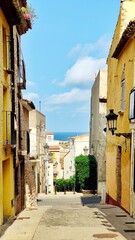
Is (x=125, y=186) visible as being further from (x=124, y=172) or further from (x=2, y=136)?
(x=2, y=136)

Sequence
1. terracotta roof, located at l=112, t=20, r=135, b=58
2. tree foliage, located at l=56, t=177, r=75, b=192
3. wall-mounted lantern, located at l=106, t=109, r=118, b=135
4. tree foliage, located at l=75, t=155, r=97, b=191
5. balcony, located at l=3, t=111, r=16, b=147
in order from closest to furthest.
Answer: balcony, located at l=3, t=111, r=16, b=147 → terracotta roof, located at l=112, t=20, r=135, b=58 → wall-mounted lantern, located at l=106, t=109, r=118, b=135 → tree foliage, located at l=75, t=155, r=97, b=191 → tree foliage, located at l=56, t=177, r=75, b=192

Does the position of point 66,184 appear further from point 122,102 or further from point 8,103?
point 8,103

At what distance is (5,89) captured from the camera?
512 inches

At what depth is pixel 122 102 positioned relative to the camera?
16.0m

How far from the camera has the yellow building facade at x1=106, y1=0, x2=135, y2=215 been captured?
13867mm

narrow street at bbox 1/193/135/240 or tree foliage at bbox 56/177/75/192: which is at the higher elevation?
narrow street at bbox 1/193/135/240

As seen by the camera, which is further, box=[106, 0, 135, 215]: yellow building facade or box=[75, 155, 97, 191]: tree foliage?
box=[75, 155, 97, 191]: tree foliage

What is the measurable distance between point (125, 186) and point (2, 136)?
547 cm

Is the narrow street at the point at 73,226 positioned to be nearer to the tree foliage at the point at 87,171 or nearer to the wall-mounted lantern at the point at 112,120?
the wall-mounted lantern at the point at 112,120

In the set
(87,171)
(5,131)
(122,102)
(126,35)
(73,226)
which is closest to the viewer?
(73,226)

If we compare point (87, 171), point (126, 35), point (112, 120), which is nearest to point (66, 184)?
point (87, 171)

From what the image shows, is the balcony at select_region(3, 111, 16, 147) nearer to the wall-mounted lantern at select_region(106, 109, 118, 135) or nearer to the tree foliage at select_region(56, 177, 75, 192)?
the wall-mounted lantern at select_region(106, 109, 118, 135)

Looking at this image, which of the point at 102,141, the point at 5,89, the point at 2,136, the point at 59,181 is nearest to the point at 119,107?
the point at 5,89

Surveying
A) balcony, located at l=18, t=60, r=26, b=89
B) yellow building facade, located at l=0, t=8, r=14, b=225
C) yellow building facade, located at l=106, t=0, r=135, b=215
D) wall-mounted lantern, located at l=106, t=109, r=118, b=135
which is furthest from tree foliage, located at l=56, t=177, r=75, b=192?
yellow building facade, located at l=0, t=8, r=14, b=225
